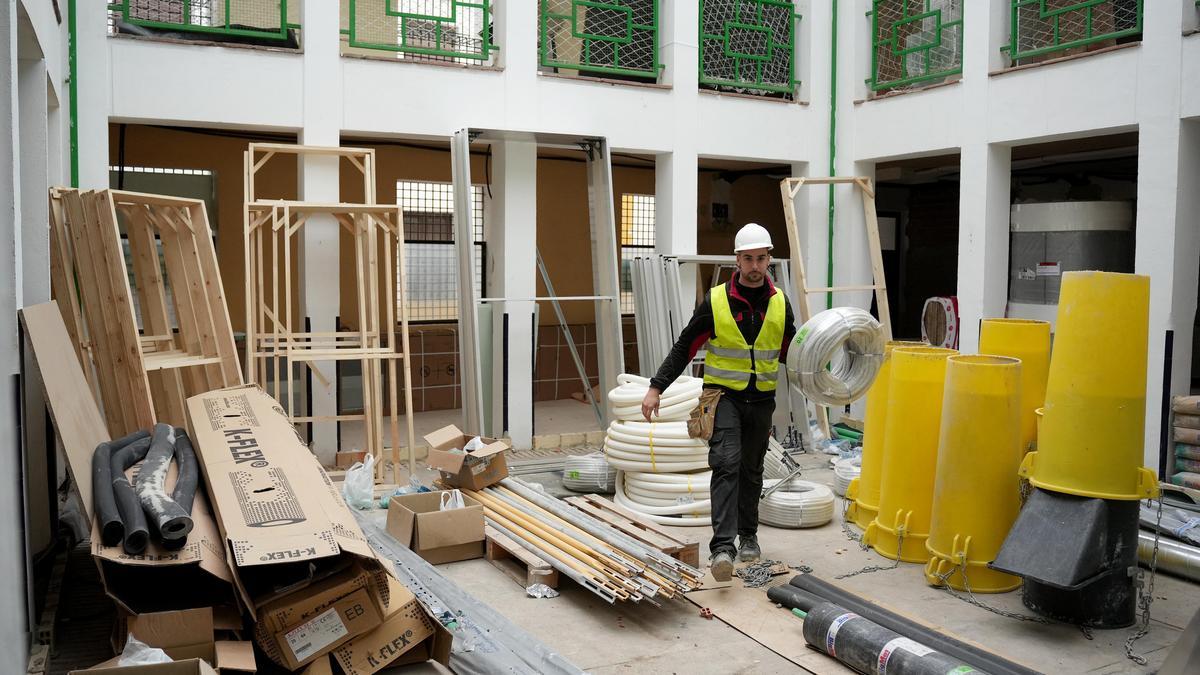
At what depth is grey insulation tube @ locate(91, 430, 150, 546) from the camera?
3.68 metres

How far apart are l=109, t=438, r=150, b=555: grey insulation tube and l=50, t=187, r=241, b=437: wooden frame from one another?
97 centimetres

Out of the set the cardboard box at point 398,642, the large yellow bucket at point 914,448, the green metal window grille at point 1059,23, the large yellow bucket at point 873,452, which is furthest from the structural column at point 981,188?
the cardboard box at point 398,642

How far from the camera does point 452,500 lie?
6.30 metres

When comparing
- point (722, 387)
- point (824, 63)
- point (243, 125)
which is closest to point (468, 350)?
point (243, 125)

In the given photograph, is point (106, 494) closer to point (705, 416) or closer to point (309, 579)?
point (309, 579)

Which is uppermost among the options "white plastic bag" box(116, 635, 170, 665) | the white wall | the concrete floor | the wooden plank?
the white wall

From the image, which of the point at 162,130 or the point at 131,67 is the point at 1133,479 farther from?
the point at 162,130

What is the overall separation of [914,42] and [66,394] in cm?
832

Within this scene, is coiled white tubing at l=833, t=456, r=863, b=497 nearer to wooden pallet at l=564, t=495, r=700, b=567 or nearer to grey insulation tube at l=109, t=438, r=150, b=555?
wooden pallet at l=564, t=495, r=700, b=567

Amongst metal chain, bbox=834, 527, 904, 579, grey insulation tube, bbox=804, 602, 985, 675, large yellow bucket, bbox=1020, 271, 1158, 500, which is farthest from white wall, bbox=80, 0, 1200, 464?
grey insulation tube, bbox=804, 602, 985, 675

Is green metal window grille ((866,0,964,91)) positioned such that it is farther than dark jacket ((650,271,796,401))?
Yes

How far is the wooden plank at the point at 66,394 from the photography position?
166 inches

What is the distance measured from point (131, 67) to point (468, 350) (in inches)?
135

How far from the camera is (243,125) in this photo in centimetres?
805
